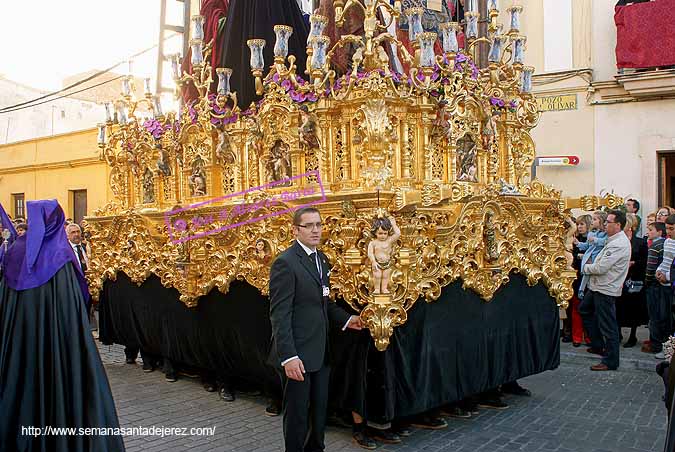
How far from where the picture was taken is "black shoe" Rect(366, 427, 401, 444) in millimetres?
4949

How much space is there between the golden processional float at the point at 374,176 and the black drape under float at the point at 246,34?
46cm

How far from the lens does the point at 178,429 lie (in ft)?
17.8

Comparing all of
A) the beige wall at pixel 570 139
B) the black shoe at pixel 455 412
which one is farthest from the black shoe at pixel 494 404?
the beige wall at pixel 570 139

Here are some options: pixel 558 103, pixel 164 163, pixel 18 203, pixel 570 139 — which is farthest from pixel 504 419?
pixel 18 203

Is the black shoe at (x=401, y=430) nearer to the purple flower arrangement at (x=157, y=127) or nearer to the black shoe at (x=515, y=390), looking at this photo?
the black shoe at (x=515, y=390)

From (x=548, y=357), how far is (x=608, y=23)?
30.0 ft

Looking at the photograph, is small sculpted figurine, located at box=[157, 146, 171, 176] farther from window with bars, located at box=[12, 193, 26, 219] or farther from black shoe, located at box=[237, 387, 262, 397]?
window with bars, located at box=[12, 193, 26, 219]

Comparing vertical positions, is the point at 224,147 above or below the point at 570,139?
below

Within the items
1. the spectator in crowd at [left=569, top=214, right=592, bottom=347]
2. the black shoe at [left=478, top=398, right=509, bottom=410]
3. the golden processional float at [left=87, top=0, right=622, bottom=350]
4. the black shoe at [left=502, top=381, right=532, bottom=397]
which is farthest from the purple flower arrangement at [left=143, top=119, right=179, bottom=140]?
the spectator in crowd at [left=569, top=214, right=592, bottom=347]

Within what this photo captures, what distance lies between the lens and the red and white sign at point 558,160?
13.1 meters

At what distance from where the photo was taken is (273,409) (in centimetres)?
583

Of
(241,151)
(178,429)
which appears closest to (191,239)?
(241,151)

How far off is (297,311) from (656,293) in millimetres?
5420

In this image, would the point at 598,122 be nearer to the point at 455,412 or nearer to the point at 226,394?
the point at 455,412
